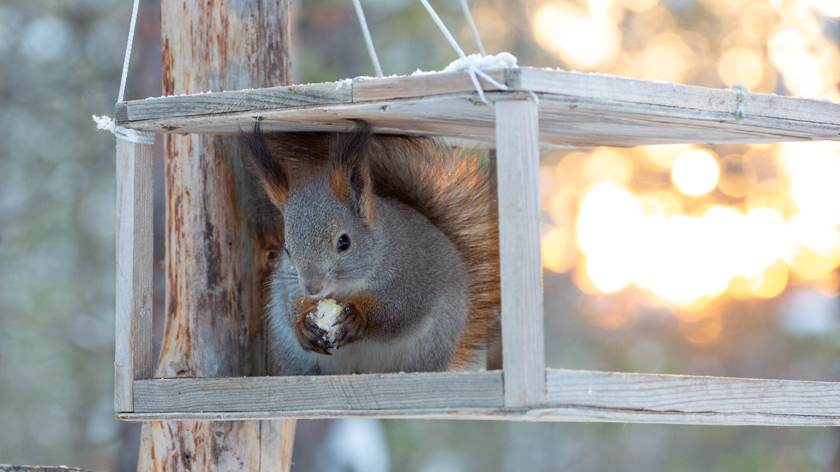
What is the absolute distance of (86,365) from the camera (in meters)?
6.02

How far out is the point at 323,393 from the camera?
139 cm

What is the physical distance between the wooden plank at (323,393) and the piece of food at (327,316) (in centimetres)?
18

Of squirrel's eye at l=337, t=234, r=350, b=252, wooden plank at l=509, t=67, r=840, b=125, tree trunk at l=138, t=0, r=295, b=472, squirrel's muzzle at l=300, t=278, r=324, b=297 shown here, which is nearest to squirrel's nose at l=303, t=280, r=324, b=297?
squirrel's muzzle at l=300, t=278, r=324, b=297

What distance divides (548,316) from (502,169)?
6.79m

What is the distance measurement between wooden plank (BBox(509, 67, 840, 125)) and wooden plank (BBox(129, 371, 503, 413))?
1.43 feet

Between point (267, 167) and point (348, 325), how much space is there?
37cm

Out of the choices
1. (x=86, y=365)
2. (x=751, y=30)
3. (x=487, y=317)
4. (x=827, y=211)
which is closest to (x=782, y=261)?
(x=827, y=211)

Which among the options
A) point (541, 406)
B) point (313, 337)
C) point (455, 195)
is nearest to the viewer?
point (541, 406)

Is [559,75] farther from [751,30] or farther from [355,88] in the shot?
[751,30]

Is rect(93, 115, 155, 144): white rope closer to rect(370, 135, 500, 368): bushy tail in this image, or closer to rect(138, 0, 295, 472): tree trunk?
rect(138, 0, 295, 472): tree trunk

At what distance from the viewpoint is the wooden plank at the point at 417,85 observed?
49.5 inches

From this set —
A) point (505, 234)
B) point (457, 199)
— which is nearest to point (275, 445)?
point (457, 199)

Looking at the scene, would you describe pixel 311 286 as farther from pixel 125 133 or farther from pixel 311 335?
pixel 125 133

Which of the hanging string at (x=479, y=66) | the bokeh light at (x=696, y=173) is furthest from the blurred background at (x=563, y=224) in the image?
the hanging string at (x=479, y=66)
